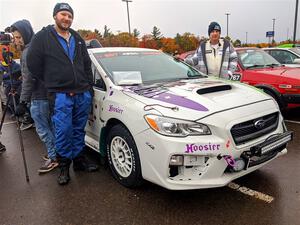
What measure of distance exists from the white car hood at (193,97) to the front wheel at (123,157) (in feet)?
1.38

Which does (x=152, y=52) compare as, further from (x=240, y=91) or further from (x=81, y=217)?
(x=81, y=217)

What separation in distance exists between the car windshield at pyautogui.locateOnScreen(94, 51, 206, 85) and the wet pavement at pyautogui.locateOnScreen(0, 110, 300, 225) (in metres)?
1.24

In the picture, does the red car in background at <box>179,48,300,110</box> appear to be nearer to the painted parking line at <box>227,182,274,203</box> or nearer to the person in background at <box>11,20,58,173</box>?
the painted parking line at <box>227,182,274,203</box>

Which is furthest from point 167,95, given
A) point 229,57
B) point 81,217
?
point 229,57

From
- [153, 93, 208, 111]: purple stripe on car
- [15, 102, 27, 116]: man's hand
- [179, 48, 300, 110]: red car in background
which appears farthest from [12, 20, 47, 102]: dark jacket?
[179, 48, 300, 110]: red car in background

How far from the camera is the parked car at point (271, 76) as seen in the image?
17.9 ft

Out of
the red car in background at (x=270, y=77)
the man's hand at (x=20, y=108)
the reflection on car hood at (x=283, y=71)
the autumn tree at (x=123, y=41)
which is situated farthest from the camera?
the autumn tree at (x=123, y=41)

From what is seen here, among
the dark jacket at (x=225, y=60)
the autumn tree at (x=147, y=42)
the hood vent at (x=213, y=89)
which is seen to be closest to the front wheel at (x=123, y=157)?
the hood vent at (x=213, y=89)

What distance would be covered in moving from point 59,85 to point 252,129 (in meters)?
2.15

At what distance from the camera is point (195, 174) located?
267 cm

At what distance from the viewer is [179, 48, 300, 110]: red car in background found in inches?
215

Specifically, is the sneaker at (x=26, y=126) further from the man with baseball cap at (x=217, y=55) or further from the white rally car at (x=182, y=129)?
the man with baseball cap at (x=217, y=55)

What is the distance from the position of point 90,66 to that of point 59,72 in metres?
0.42

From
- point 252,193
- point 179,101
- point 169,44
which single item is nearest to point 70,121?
point 179,101
